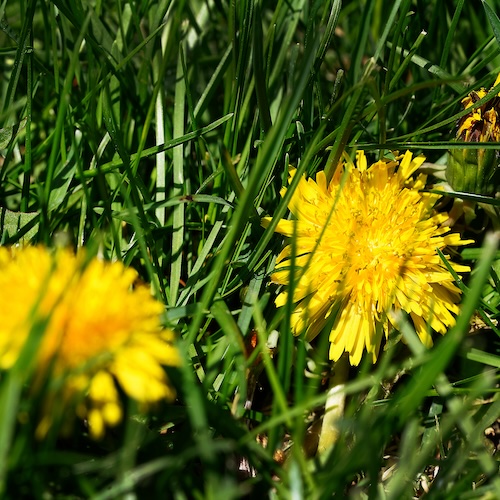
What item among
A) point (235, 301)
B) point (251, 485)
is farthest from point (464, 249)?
point (251, 485)

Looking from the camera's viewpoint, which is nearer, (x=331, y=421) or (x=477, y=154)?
(x=331, y=421)

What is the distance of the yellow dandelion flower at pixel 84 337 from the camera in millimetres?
607

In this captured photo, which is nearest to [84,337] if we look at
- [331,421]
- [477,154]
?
[331,421]

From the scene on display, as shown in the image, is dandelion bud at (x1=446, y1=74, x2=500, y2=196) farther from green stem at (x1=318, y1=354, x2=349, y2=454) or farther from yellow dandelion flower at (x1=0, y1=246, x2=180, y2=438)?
yellow dandelion flower at (x1=0, y1=246, x2=180, y2=438)

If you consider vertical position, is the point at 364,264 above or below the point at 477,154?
below

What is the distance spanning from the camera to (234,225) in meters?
0.73

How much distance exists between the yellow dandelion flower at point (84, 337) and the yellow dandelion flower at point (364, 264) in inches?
11.7

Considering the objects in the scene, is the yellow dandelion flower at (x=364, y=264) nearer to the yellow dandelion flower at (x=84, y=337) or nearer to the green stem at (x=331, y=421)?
the green stem at (x=331, y=421)

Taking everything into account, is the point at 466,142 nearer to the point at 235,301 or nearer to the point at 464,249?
the point at 464,249

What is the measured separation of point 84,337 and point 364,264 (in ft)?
1.39

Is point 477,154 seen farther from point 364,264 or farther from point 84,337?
point 84,337

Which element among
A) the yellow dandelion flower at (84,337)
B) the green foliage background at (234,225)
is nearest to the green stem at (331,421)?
the green foliage background at (234,225)

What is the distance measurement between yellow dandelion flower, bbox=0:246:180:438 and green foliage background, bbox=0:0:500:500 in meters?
0.03

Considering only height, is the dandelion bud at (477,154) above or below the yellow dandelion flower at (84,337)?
above
